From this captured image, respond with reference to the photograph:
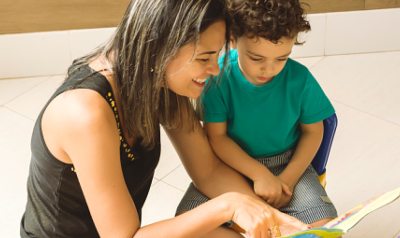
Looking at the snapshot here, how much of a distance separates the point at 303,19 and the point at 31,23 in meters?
1.75

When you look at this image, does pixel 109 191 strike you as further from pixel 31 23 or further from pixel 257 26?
pixel 31 23

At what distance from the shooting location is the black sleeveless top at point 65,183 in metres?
1.29

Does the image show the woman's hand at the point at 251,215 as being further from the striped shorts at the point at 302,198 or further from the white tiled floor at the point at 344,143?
the white tiled floor at the point at 344,143

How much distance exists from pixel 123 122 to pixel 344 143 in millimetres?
1303

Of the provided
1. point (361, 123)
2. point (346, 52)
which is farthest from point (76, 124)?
point (346, 52)

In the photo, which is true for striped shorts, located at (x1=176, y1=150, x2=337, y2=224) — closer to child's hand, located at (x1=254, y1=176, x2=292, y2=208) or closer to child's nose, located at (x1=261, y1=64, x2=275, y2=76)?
child's hand, located at (x1=254, y1=176, x2=292, y2=208)

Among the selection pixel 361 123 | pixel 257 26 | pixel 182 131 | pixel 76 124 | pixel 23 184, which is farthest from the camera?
pixel 361 123

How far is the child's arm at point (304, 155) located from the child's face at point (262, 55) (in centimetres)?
22

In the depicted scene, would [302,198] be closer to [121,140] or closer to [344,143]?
[121,140]

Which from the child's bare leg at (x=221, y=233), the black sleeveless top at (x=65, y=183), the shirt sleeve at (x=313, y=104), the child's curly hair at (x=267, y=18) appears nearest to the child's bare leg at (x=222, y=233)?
the child's bare leg at (x=221, y=233)

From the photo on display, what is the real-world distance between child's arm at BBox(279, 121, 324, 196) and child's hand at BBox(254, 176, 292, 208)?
0.11ft

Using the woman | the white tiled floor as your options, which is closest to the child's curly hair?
the woman

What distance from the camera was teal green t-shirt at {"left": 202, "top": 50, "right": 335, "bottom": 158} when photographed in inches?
61.5

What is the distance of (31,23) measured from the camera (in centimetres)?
282
